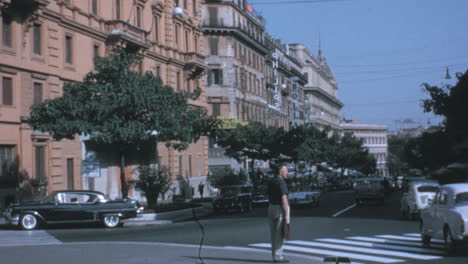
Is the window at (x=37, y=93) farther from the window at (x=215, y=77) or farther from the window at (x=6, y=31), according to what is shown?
the window at (x=215, y=77)

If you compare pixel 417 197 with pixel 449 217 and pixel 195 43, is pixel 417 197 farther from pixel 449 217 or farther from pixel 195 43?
pixel 195 43

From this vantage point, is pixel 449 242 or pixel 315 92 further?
pixel 315 92

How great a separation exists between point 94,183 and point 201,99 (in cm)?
1849

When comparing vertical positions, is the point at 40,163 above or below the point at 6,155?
below

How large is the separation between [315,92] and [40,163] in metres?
102

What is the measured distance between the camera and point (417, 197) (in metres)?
26.4

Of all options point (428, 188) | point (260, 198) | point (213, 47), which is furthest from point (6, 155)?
point (213, 47)

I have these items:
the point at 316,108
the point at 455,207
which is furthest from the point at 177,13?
the point at 316,108

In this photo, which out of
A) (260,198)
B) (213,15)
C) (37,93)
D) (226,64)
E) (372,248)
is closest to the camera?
(372,248)

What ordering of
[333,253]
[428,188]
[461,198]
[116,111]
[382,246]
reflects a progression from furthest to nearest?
→ [116,111]
[428,188]
[382,246]
[333,253]
[461,198]

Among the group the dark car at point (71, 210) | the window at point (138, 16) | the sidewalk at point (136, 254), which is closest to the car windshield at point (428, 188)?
the dark car at point (71, 210)

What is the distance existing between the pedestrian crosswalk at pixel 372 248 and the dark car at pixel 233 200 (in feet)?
60.0

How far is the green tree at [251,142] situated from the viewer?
5850 centimetres

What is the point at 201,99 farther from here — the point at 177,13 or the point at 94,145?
the point at 94,145
